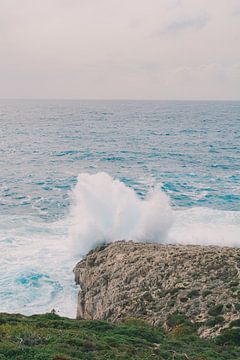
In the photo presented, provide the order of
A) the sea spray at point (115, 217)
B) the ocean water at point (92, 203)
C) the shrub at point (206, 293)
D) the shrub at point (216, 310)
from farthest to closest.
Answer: the sea spray at point (115, 217) < the ocean water at point (92, 203) < the shrub at point (206, 293) < the shrub at point (216, 310)

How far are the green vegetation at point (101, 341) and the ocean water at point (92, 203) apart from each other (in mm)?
10018

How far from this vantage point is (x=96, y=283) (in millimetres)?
27844

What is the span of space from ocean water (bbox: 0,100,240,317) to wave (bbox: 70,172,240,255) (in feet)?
0.30

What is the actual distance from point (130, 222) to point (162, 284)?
41.1ft

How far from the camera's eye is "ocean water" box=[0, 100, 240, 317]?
105 ft

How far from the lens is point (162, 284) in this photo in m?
24.9

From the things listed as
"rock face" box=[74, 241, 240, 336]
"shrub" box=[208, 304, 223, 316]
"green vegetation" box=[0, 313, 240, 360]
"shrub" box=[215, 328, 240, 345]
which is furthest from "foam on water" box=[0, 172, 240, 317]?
"shrub" box=[215, 328, 240, 345]

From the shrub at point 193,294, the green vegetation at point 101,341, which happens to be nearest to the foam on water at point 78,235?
the shrub at point 193,294

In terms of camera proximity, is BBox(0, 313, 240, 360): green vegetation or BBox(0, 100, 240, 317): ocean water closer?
BBox(0, 313, 240, 360): green vegetation

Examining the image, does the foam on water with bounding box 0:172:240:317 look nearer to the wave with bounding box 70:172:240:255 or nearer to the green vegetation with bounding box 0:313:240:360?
the wave with bounding box 70:172:240:255

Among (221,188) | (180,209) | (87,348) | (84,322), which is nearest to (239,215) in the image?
(180,209)

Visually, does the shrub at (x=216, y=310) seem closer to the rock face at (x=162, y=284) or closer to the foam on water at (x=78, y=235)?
the rock face at (x=162, y=284)

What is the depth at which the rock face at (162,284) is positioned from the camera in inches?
855

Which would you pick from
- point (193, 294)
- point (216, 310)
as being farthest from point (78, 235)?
point (216, 310)
